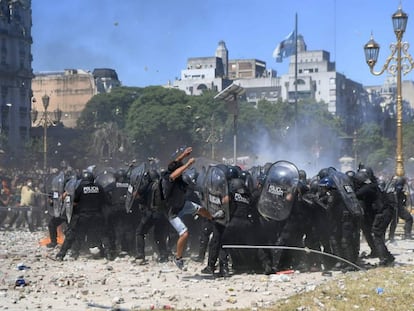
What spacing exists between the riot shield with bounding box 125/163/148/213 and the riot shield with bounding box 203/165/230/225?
2171mm

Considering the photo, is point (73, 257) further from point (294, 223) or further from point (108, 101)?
point (108, 101)

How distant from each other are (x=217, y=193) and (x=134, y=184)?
8.99 ft

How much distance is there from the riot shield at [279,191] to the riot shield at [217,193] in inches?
26.4

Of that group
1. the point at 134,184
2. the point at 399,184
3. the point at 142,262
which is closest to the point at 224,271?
the point at 142,262

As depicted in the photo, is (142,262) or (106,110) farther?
(106,110)

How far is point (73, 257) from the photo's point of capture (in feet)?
52.4

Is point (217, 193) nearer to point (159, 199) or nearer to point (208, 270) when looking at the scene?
point (159, 199)

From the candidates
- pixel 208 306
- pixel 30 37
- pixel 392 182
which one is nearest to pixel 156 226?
pixel 208 306

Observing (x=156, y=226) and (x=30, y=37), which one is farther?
(x=30, y=37)

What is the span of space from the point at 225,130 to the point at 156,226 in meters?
70.0

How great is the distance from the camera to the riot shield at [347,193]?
43.1 ft

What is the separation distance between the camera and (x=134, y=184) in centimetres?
1488

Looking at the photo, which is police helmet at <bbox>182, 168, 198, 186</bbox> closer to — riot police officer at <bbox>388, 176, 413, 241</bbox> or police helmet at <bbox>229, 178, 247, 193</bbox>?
police helmet at <bbox>229, 178, 247, 193</bbox>

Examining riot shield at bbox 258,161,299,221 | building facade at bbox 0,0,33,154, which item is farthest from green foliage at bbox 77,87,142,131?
riot shield at bbox 258,161,299,221
